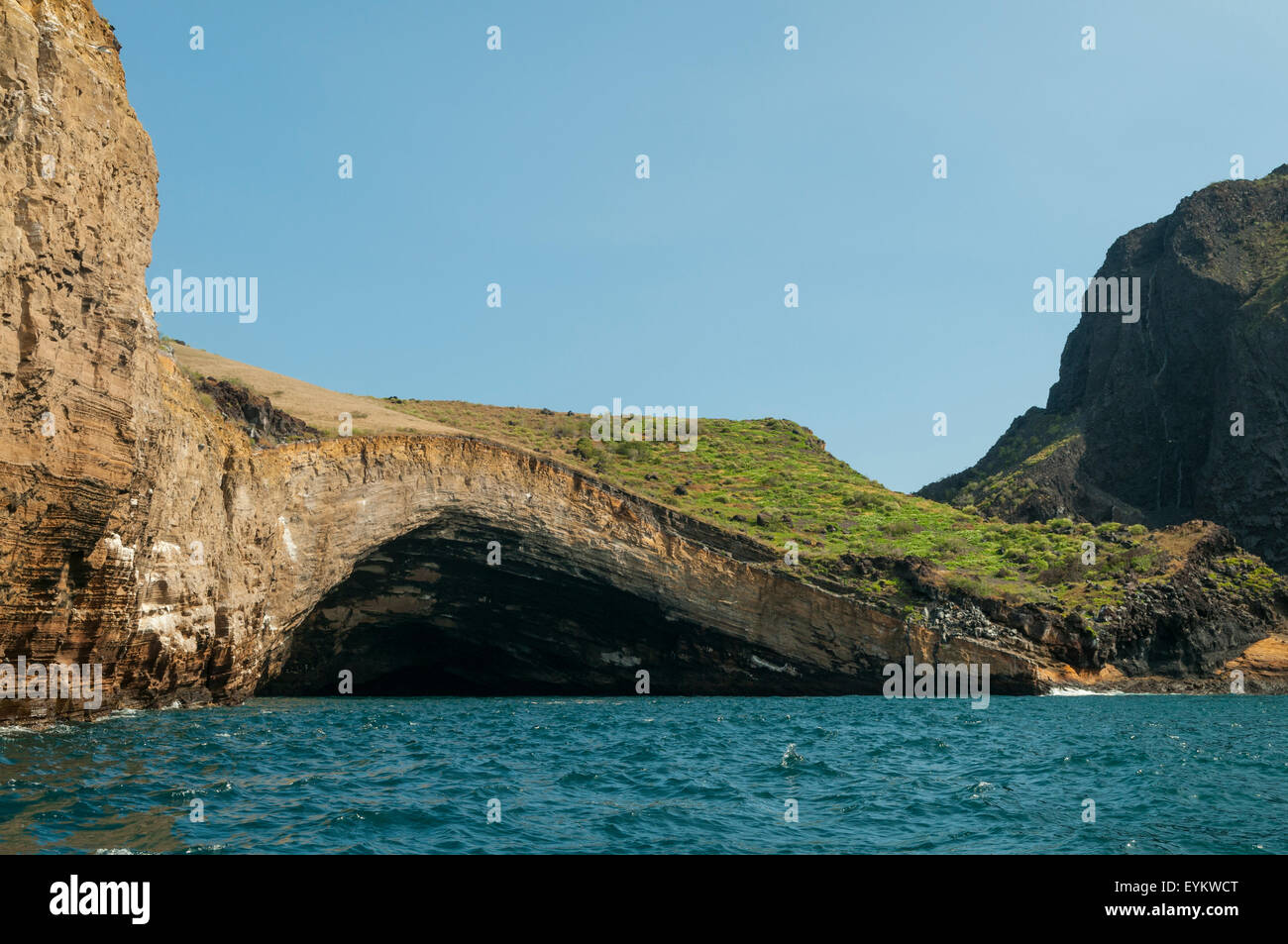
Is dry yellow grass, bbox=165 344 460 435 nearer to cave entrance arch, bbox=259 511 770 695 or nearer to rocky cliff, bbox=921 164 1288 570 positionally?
cave entrance arch, bbox=259 511 770 695

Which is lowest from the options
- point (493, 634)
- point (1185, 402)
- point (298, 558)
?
point (493, 634)

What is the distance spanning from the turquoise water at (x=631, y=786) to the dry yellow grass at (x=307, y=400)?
17422mm

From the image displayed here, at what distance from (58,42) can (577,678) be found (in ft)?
92.5

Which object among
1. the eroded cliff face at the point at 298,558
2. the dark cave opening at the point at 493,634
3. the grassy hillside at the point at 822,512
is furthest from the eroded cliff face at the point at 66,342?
the grassy hillside at the point at 822,512

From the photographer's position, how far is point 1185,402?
3447 inches

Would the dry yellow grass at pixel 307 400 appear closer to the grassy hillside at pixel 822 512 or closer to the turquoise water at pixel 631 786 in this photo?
the grassy hillside at pixel 822 512

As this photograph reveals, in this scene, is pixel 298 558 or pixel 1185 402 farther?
pixel 1185 402

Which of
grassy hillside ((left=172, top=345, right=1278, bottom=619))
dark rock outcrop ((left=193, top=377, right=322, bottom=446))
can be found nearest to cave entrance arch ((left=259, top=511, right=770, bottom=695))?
grassy hillside ((left=172, top=345, right=1278, bottom=619))

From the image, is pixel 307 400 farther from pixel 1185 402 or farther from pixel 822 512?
pixel 1185 402

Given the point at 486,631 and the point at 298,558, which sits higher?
the point at 298,558

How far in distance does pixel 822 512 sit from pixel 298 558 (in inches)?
1320

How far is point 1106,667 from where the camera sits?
141 feet

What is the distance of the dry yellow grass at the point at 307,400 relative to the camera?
40250mm

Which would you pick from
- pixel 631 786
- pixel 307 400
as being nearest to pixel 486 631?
pixel 307 400
